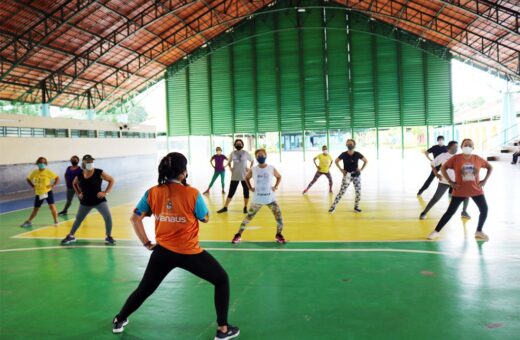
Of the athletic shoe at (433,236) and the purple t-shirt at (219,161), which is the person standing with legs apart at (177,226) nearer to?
the athletic shoe at (433,236)

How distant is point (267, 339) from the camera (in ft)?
A: 13.7

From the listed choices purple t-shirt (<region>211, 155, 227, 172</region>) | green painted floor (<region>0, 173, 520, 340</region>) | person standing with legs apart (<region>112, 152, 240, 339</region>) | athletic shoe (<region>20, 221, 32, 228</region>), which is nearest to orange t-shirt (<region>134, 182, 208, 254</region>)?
person standing with legs apart (<region>112, 152, 240, 339</region>)

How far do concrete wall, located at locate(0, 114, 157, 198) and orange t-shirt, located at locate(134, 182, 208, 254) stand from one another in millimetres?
17533

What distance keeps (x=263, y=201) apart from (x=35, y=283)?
12.7 feet

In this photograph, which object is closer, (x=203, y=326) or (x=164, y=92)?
(x=203, y=326)

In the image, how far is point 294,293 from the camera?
17.8 ft

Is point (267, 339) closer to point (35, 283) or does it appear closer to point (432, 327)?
point (432, 327)

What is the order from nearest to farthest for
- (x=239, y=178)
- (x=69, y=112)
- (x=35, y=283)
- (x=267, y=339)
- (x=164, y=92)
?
1. (x=267, y=339)
2. (x=35, y=283)
3. (x=239, y=178)
4. (x=69, y=112)
5. (x=164, y=92)

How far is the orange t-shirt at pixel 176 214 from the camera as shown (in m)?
3.97

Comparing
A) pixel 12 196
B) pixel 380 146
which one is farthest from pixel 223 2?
pixel 12 196

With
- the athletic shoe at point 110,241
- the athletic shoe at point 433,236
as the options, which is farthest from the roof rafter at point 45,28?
the athletic shoe at point 433,236

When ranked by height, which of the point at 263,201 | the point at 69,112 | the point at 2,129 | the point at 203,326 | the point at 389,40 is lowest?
the point at 203,326

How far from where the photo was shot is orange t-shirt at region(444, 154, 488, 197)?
25.1ft

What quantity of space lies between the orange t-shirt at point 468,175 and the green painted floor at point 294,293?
0.93 metres
